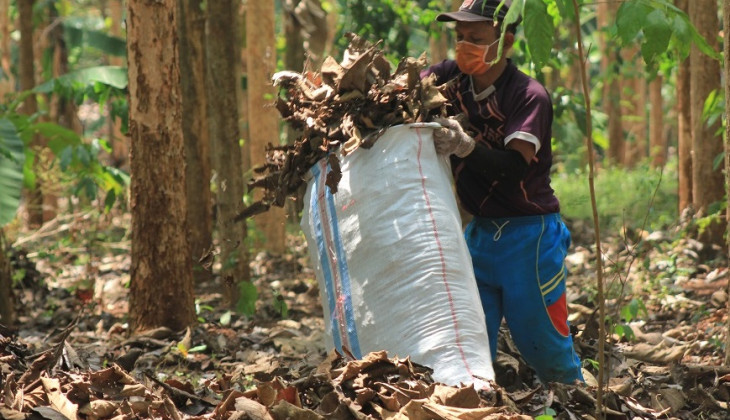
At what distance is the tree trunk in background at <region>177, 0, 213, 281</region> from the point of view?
7.68 meters

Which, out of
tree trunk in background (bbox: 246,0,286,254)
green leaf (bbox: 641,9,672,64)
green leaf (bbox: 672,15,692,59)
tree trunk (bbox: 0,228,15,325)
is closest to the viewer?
green leaf (bbox: 641,9,672,64)

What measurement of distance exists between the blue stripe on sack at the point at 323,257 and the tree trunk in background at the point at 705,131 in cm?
434

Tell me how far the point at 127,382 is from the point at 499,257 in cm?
164

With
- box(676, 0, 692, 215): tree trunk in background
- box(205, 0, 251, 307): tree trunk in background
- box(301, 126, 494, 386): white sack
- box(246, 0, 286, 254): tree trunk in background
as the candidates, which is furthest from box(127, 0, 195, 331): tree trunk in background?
box(676, 0, 692, 215): tree trunk in background

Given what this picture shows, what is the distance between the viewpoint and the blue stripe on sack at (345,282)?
346 centimetres

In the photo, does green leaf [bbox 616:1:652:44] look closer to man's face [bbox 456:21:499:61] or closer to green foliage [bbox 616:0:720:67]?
green foliage [bbox 616:0:720:67]

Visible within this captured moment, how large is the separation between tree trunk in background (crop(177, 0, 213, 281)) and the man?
13.1ft

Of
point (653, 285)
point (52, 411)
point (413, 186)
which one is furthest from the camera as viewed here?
point (653, 285)

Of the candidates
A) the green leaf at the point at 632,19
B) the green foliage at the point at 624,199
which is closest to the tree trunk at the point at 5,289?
the green foliage at the point at 624,199

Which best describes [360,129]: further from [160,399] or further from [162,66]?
[162,66]

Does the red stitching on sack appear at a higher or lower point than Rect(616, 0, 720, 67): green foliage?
lower

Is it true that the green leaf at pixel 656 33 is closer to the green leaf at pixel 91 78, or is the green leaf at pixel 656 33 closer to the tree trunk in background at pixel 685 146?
the green leaf at pixel 91 78

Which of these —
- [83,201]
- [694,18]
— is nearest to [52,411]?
[694,18]

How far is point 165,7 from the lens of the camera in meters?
5.44
